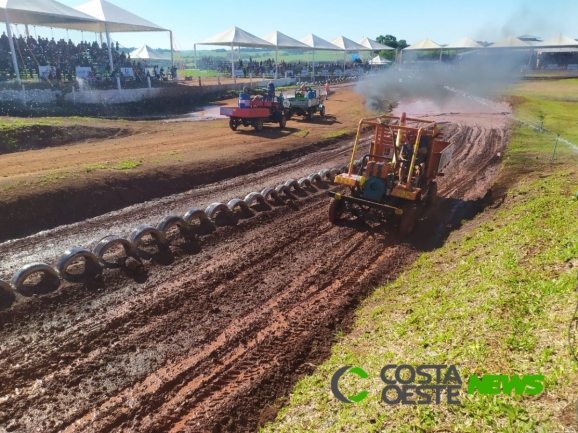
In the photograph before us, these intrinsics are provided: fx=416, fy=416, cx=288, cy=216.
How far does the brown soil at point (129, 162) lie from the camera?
970 cm

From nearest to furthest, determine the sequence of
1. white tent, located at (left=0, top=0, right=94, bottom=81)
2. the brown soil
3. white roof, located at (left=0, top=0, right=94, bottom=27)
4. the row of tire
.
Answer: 1. the row of tire
2. the brown soil
3. white tent, located at (left=0, top=0, right=94, bottom=81)
4. white roof, located at (left=0, top=0, right=94, bottom=27)

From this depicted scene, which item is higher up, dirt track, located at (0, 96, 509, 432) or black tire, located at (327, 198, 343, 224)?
black tire, located at (327, 198, 343, 224)

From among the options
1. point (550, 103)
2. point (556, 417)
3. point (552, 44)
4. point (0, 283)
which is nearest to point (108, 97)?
point (0, 283)

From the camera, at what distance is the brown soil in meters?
9.70

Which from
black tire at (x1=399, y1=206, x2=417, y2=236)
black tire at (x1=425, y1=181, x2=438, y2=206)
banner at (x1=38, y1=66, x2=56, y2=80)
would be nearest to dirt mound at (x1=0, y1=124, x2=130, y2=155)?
banner at (x1=38, y1=66, x2=56, y2=80)

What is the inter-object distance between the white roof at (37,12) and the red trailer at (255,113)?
1279 cm

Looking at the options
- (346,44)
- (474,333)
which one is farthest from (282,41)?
(474,333)

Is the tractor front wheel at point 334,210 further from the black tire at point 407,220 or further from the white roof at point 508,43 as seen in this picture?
the white roof at point 508,43

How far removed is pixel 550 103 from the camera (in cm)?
2883

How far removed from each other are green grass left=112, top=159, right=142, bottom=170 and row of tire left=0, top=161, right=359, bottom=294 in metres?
4.22

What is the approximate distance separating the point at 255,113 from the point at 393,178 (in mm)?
11751

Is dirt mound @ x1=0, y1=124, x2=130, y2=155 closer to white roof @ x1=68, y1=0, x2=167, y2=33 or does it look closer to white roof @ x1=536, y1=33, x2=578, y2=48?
white roof @ x1=68, y1=0, x2=167, y2=33

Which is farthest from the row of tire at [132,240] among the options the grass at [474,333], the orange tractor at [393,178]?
the grass at [474,333]

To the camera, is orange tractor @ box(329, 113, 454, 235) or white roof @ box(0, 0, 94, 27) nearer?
orange tractor @ box(329, 113, 454, 235)
